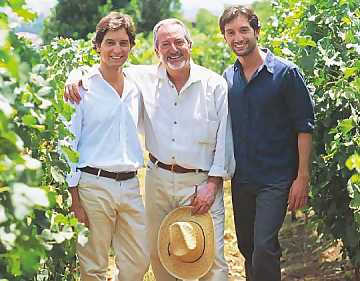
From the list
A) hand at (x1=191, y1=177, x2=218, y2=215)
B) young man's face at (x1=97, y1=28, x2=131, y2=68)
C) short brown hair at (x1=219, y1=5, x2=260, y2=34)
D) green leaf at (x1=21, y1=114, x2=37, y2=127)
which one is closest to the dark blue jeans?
hand at (x1=191, y1=177, x2=218, y2=215)

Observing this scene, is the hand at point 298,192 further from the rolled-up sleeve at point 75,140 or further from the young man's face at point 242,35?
the rolled-up sleeve at point 75,140

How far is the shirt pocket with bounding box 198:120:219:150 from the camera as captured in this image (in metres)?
4.07

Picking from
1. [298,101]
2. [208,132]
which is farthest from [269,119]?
[208,132]

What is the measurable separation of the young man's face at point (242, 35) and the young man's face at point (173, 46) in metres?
0.26

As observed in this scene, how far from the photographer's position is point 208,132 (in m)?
4.07

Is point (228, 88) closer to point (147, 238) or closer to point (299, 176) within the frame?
point (299, 176)

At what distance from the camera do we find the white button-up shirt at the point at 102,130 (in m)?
3.88

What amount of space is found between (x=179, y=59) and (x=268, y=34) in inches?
150

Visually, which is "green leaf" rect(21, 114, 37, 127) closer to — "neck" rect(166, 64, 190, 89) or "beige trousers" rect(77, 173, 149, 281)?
"beige trousers" rect(77, 173, 149, 281)

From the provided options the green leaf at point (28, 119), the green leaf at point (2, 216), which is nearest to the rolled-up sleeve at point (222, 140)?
the green leaf at point (28, 119)

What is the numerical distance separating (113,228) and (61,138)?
1048mm

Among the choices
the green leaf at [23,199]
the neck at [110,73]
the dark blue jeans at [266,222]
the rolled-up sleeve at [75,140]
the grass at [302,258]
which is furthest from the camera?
→ the grass at [302,258]

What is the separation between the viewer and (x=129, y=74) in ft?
13.7

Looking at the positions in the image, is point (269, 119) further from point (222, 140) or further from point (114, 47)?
point (114, 47)
